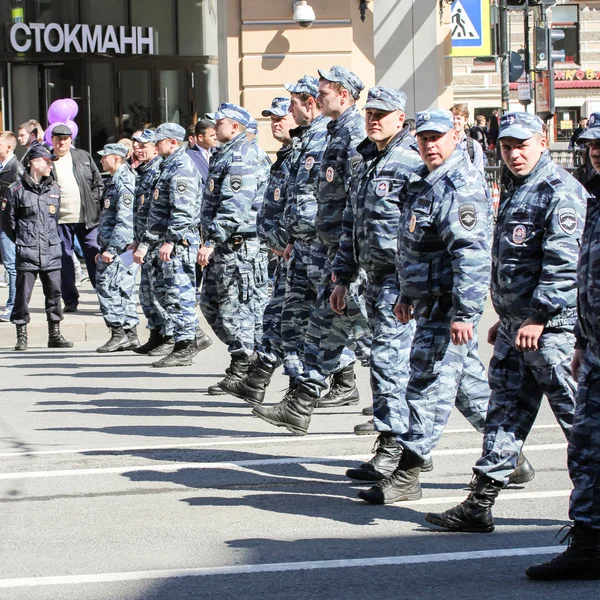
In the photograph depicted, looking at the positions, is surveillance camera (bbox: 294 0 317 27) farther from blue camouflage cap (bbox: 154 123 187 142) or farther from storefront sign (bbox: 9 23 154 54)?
blue camouflage cap (bbox: 154 123 187 142)

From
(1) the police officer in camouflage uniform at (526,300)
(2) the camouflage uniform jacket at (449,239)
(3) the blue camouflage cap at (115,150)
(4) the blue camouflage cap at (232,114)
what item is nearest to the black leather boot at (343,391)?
(4) the blue camouflage cap at (232,114)

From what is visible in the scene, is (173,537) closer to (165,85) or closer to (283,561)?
(283,561)

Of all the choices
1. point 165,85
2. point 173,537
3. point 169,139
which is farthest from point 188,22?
point 173,537

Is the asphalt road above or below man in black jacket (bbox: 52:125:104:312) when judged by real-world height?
below

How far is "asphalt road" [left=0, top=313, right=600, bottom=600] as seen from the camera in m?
5.11

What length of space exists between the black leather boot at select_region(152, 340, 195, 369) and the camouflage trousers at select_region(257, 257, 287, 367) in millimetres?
2344

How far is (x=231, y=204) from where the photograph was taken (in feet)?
31.8

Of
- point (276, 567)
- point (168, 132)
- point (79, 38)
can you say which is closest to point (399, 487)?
point (276, 567)

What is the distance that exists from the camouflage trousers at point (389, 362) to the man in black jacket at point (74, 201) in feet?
23.9

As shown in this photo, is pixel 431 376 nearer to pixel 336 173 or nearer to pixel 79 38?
pixel 336 173

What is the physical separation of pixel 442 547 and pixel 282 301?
3.76 m

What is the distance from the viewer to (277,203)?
29.7 ft

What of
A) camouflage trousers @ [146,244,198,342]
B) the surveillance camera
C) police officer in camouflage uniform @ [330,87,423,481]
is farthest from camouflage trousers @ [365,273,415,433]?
the surveillance camera

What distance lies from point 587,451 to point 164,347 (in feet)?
24.6
